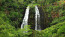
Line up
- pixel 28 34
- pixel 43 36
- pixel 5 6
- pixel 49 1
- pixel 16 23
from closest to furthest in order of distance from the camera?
1. pixel 43 36
2. pixel 28 34
3. pixel 16 23
4. pixel 5 6
5. pixel 49 1

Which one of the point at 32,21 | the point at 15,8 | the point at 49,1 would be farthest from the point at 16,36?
the point at 49,1

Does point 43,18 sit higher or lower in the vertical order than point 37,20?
higher

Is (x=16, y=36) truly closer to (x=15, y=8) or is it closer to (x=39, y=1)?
(x=15, y=8)

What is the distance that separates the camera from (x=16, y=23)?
11.0m

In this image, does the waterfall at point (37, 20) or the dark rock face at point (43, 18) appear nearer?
the waterfall at point (37, 20)

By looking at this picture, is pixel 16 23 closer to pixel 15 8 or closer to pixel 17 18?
pixel 17 18

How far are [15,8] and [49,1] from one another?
18.4 ft

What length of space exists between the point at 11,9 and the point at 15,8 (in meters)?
0.70

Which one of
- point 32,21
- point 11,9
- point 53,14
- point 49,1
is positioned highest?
point 49,1

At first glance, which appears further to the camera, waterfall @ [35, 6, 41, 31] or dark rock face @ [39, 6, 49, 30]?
dark rock face @ [39, 6, 49, 30]

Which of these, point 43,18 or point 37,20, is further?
point 43,18

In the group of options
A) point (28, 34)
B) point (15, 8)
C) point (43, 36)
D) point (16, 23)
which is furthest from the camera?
point (15, 8)

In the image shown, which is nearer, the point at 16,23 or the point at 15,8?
the point at 16,23

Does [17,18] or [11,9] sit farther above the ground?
[11,9]
